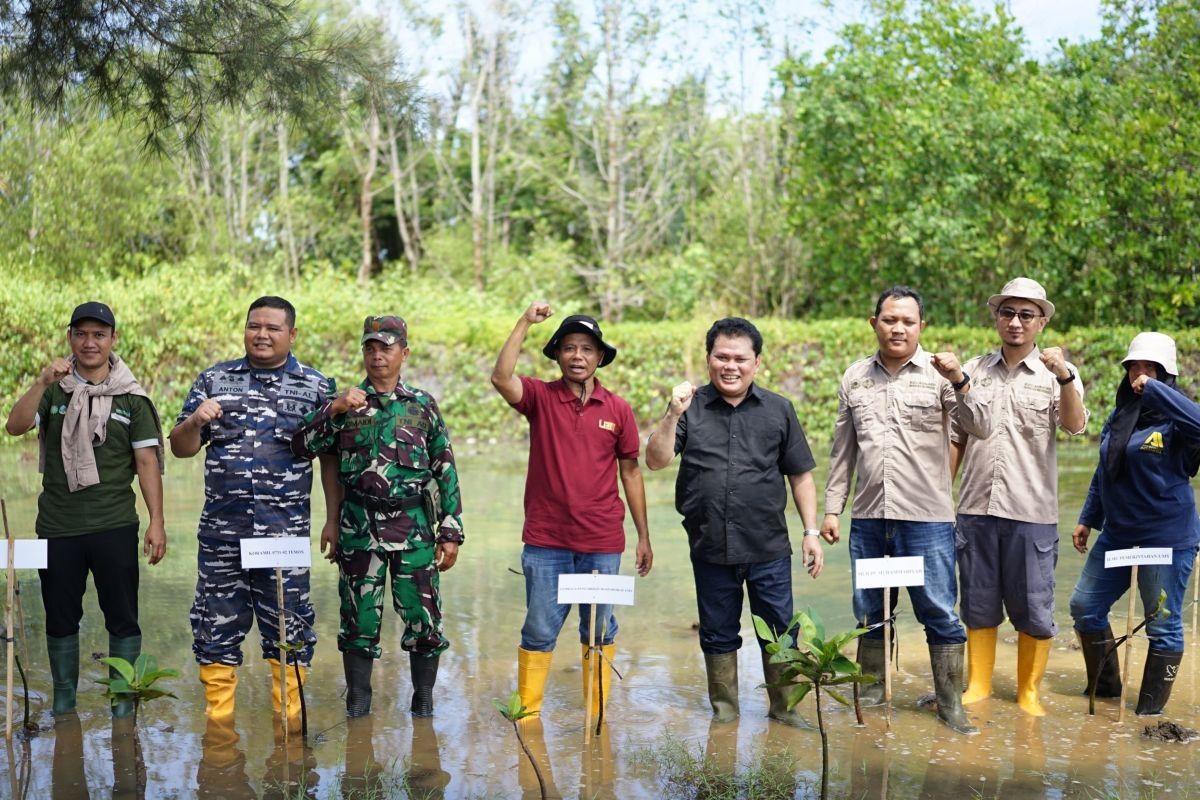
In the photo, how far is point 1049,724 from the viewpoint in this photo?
5164 millimetres

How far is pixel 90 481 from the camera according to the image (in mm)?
4977

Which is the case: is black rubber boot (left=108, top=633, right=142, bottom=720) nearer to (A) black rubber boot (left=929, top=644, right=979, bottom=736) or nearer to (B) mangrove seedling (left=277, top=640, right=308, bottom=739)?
(B) mangrove seedling (left=277, top=640, right=308, bottom=739)

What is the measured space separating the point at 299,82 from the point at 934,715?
469cm

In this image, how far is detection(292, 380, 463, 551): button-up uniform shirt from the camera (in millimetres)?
4945

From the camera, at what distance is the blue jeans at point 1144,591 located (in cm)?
523

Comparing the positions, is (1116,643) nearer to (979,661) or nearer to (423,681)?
(979,661)

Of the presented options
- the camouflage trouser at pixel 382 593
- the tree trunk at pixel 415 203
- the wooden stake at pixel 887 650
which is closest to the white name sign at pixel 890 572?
the wooden stake at pixel 887 650

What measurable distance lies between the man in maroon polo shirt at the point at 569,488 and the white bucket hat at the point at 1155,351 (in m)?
2.20

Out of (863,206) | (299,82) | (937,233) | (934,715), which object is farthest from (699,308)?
(934,715)

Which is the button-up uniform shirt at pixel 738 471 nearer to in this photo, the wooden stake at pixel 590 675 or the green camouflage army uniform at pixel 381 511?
the wooden stake at pixel 590 675

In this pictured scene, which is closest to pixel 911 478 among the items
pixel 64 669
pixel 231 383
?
pixel 231 383

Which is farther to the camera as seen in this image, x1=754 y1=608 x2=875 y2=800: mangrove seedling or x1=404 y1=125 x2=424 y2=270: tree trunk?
x1=404 y1=125 x2=424 y2=270: tree trunk

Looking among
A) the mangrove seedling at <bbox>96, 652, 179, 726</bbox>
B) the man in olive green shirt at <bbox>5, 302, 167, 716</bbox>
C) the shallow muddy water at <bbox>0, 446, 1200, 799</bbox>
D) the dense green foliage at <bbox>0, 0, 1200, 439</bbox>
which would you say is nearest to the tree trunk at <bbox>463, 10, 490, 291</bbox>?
the dense green foliage at <bbox>0, 0, 1200, 439</bbox>

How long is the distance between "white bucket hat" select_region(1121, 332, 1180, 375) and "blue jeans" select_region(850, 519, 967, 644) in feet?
3.60
